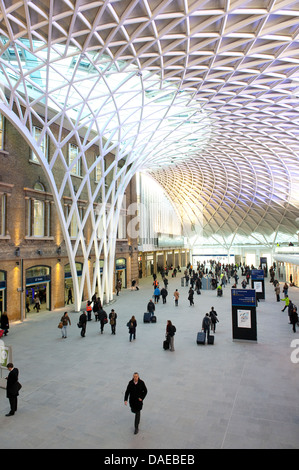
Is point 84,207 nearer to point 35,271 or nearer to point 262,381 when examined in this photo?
point 35,271

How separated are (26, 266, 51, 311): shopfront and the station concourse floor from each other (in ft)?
17.1

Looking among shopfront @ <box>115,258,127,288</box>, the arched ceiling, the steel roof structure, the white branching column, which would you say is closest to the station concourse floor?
the white branching column

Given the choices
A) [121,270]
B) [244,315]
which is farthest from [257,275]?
[121,270]

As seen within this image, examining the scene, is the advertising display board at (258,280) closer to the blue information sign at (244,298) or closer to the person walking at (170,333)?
the blue information sign at (244,298)

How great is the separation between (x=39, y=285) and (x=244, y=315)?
1672 centimetres

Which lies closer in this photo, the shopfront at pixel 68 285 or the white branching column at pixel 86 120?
the white branching column at pixel 86 120

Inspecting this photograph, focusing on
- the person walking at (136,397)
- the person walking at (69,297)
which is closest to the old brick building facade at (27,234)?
the person walking at (69,297)

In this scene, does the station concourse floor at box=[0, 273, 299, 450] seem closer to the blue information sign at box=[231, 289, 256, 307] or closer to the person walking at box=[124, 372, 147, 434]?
the person walking at box=[124, 372, 147, 434]

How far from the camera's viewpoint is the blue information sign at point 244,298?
1464 centimetres

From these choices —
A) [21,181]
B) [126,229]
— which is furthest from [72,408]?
[126,229]

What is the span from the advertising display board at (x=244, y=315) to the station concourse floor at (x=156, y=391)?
501 millimetres

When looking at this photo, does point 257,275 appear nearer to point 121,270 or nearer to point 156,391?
point 121,270

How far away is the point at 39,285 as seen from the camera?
952 inches

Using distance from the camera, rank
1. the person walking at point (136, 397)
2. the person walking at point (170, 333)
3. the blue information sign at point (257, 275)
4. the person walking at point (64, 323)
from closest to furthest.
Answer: the person walking at point (136, 397)
the person walking at point (170, 333)
the person walking at point (64, 323)
the blue information sign at point (257, 275)
